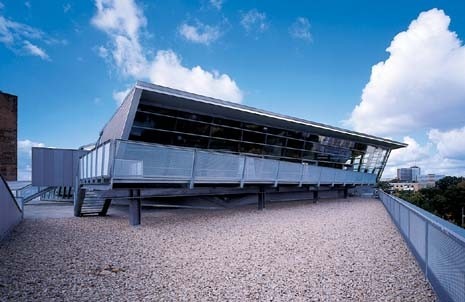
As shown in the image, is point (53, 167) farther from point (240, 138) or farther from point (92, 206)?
point (240, 138)

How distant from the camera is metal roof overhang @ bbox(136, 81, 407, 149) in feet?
52.1

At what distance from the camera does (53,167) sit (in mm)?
24547

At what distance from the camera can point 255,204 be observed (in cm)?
2080

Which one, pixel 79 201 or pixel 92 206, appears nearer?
pixel 79 201

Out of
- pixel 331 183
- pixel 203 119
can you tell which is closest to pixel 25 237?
pixel 203 119

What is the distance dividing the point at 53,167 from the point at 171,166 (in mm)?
16276

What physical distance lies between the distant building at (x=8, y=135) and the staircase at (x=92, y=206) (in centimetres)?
1670

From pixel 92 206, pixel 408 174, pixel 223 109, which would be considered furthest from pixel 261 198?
pixel 408 174

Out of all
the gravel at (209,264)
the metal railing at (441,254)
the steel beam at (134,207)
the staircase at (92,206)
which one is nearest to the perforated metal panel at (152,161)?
the steel beam at (134,207)

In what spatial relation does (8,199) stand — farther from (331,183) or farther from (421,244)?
(331,183)

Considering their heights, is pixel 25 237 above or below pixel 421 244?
below

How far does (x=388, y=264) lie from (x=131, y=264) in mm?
5602

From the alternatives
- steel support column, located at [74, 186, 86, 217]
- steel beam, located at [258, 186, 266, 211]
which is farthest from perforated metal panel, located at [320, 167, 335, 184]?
steel support column, located at [74, 186, 86, 217]

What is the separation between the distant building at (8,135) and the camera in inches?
1141
